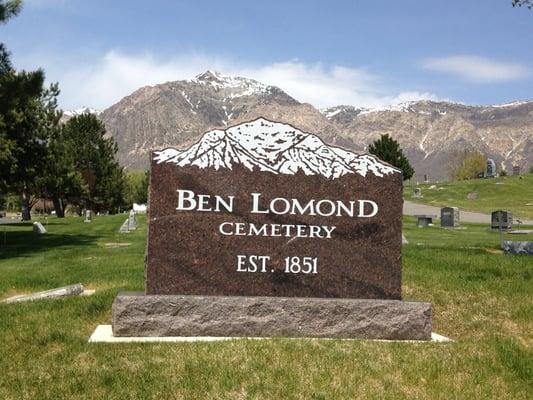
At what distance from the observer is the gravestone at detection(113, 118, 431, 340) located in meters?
6.96

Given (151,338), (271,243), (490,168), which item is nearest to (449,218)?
(271,243)

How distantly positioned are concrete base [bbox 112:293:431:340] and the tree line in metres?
13.6

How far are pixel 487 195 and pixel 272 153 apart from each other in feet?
231

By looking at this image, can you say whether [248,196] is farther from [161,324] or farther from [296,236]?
[161,324]

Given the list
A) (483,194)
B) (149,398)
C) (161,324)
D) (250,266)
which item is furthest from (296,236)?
(483,194)

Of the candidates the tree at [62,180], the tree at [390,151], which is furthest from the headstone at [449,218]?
the tree at [390,151]

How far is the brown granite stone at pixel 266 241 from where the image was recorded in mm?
7109

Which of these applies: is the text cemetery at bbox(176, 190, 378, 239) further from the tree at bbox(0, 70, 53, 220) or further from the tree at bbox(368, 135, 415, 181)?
the tree at bbox(368, 135, 415, 181)

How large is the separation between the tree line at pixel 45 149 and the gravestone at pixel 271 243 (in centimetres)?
1306

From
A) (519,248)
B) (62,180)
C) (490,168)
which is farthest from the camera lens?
(490,168)

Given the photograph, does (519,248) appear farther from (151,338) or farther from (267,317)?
(151,338)

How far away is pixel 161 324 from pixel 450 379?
126 inches

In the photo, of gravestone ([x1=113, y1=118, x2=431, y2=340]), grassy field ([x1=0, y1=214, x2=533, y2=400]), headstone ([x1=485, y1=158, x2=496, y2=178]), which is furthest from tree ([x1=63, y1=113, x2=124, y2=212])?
headstone ([x1=485, y1=158, x2=496, y2=178])

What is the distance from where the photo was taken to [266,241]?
7266 millimetres
